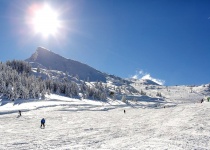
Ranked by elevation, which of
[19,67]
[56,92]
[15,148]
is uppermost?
[19,67]

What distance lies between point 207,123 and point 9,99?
259 feet

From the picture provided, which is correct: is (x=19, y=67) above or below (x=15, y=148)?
above

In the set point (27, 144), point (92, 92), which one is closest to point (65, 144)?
point (27, 144)

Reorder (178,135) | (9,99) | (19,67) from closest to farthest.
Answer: (178,135), (9,99), (19,67)

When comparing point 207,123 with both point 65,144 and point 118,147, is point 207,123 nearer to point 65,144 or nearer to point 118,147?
point 118,147

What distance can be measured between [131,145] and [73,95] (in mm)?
124131

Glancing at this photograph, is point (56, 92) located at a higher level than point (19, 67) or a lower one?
lower

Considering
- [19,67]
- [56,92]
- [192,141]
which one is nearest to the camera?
[192,141]

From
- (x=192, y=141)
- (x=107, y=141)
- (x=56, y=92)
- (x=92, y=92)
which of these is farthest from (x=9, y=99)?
(x=192, y=141)

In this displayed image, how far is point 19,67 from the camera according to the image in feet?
603

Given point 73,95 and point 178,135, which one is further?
point 73,95

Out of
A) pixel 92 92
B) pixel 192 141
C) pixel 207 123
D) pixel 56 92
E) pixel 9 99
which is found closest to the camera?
pixel 192 141

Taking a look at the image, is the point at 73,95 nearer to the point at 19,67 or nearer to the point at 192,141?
the point at 19,67

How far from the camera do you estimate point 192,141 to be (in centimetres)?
2688
